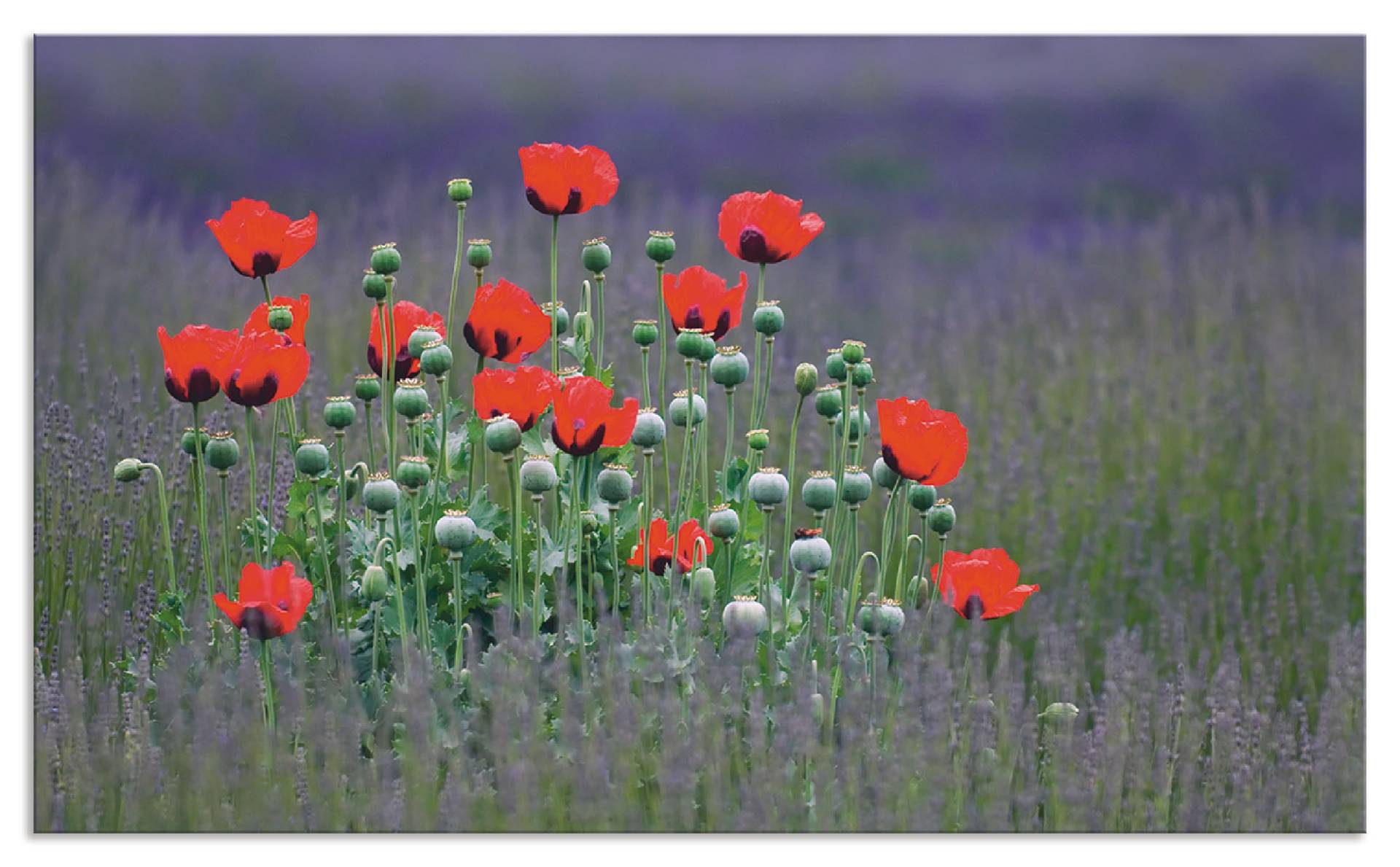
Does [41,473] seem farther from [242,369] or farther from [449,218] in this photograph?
[449,218]

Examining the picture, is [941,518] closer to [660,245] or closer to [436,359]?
[660,245]

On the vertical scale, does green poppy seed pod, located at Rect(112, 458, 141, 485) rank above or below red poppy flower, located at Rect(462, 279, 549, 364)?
below

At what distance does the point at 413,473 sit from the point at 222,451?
0.94 ft

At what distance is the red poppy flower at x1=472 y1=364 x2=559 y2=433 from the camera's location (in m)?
2.41

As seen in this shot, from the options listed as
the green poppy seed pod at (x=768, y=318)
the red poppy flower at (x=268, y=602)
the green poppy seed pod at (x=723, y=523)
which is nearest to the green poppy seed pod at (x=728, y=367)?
the green poppy seed pod at (x=768, y=318)

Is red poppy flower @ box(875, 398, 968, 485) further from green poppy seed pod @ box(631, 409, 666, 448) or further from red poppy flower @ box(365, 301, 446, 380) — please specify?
red poppy flower @ box(365, 301, 446, 380)

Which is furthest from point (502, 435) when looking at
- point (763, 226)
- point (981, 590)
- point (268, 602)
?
point (981, 590)

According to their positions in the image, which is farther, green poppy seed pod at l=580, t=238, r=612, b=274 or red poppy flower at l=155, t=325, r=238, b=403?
green poppy seed pod at l=580, t=238, r=612, b=274

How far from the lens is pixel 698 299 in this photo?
2.58m

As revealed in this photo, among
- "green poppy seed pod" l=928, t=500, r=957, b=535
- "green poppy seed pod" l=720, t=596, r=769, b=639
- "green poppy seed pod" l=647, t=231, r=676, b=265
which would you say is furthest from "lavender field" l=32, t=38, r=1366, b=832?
"green poppy seed pod" l=647, t=231, r=676, b=265

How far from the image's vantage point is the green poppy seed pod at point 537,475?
92.4 inches

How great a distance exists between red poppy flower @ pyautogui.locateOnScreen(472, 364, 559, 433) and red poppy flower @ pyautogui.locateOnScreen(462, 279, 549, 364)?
0.44 feet

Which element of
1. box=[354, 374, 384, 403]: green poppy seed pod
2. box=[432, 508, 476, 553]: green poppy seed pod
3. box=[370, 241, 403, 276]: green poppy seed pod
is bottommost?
box=[432, 508, 476, 553]: green poppy seed pod
